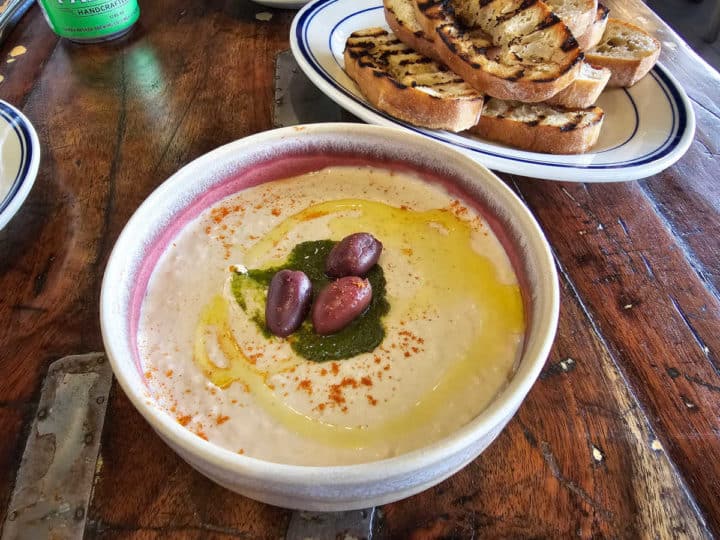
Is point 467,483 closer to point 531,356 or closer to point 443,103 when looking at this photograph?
point 531,356

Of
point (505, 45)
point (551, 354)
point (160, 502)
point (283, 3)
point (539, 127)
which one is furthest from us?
point (283, 3)

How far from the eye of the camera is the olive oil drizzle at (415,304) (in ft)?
1.87

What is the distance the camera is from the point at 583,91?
3.80 feet

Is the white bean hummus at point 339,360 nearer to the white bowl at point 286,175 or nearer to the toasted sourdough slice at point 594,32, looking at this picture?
the white bowl at point 286,175

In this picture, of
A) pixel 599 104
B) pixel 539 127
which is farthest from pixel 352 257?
pixel 599 104

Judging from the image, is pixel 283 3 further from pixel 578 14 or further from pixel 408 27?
pixel 578 14

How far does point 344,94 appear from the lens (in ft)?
3.60

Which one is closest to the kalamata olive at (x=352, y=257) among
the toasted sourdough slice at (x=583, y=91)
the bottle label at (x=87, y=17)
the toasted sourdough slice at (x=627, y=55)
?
the toasted sourdough slice at (x=583, y=91)

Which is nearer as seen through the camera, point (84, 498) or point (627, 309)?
point (84, 498)

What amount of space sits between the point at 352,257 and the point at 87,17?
107 cm

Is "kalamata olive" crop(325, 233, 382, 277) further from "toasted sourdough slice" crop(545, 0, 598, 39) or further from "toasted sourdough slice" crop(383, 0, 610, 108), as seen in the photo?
"toasted sourdough slice" crop(545, 0, 598, 39)

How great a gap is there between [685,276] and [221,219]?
71 centimetres

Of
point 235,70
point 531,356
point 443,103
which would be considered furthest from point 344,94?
point 531,356

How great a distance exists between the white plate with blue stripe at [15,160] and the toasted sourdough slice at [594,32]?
3.99 ft
